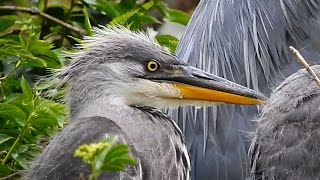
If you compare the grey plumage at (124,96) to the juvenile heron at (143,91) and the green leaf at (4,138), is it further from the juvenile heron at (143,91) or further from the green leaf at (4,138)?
the green leaf at (4,138)

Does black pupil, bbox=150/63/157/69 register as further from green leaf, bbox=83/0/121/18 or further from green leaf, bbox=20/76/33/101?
green leaf, bbox=83/0/121/18

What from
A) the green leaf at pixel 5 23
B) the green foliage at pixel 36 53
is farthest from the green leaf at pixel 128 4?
the green leaf at pixel 5 23

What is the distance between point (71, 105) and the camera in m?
3.49

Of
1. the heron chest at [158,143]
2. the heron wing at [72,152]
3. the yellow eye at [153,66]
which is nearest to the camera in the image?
the heron wing at [72,152]

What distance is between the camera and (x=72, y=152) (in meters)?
3.11

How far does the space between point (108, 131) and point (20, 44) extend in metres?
0.77

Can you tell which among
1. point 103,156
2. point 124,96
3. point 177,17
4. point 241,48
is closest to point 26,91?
point 124,96

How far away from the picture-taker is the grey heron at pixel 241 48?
3928mm

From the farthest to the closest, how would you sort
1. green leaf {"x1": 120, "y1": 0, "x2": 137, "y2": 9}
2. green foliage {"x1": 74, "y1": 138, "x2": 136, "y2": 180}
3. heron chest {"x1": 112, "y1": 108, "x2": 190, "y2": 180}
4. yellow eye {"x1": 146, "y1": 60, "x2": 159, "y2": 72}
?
green leaf {"x1": 120, "y1": 0, "x2": 137, "y2": 9} < yellow eye {"x1": 146, "y1": 60, "x2": 159, "y2": 72} < heron chest {"x1": 112, "y1": 108, "x2": 190, "y2": 180} < green foliage {"x1": 74, "y1": 138, "x2": 136, "y2": 180}

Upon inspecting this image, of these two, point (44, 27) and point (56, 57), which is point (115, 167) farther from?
point (44, 27)

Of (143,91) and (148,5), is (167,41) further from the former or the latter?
(143,91)

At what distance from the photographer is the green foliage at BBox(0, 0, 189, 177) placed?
3.69 m

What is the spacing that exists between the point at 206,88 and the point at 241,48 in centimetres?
64

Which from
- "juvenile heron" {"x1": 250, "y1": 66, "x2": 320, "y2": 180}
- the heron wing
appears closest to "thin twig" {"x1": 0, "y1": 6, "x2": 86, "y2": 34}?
"juvenile heron" {"x1": 250, "y1": 66, "x2": 320, "y2": 180}
